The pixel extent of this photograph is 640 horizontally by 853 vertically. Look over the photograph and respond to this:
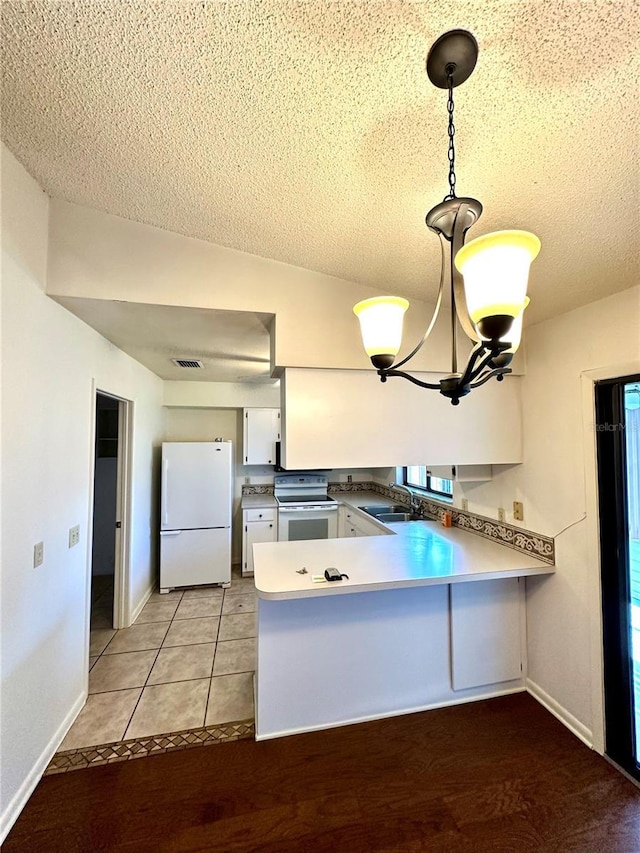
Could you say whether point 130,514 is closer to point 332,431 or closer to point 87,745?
point 87,745

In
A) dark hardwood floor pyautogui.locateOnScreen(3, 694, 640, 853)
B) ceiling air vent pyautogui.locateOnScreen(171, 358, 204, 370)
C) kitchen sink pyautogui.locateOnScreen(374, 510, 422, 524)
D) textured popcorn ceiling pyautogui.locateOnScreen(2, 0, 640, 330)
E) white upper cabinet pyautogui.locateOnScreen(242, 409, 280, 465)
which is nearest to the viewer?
textured popcorn ceiling pyautogui.locateOnScreen(2, 0, 640, 330)

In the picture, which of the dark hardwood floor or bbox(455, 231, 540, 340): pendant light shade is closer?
bbox(455, 231, 540, 340): pendant light shade

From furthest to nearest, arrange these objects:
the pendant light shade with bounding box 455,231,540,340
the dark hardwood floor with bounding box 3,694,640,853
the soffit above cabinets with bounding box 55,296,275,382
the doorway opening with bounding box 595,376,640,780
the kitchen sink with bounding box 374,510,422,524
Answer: the kitchen sink with bounding box 374,510,422,524
the soffit above cabinets with bounding box 55,296,275,382
the doorway opening with bounding box 595,376,640,780
the dark hardwood floor with bounding box 3,694,640,853
the pendant light shade with bounding box 455,231,540,340

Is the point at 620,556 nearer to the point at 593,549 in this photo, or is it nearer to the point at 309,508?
the point at 593,549

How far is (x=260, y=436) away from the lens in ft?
14.6

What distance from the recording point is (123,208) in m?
1.74

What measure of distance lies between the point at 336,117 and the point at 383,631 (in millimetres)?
2429

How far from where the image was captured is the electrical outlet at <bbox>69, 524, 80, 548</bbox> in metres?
2.04

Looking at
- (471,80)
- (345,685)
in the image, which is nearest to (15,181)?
(471,80)

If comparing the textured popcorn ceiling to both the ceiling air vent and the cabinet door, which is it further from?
the cabinet door

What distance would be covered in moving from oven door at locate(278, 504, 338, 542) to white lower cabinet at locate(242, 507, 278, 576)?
0.45 ft

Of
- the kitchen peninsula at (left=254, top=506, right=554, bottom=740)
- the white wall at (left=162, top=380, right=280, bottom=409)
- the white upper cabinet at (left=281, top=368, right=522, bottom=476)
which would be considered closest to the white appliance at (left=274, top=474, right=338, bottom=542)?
the white wall at (left=162, top=380, right=280, bottom=409)

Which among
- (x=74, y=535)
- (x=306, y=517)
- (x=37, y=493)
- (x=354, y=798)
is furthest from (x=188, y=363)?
(x=354, y=798)

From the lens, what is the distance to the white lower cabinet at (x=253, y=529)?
4.17m
